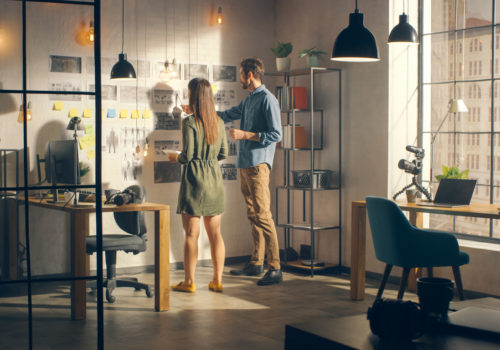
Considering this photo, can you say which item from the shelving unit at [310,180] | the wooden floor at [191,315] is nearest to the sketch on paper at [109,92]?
the shelving unit at [310,180]

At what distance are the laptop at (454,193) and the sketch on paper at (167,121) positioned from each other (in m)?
2.64

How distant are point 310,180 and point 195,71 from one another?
1624mm

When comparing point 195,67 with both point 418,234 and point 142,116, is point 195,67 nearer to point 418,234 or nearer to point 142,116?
point 142,116

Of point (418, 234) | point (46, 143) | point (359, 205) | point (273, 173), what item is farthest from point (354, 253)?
point (46, 143)

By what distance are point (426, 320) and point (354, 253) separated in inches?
127

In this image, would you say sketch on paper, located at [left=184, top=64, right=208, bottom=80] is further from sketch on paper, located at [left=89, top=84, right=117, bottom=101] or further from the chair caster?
the chair caster

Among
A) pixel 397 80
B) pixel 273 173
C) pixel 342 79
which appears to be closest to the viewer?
pixel 397 80

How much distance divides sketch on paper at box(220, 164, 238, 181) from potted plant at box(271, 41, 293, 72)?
1147 mm

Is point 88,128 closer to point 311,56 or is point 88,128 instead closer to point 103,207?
point 103,207

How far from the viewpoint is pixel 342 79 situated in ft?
21.8

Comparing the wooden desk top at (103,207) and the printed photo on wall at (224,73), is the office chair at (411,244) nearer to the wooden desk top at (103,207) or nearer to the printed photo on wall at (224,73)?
the wooden desk top at (103,207)

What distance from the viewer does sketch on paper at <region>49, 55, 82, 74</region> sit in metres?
5.98

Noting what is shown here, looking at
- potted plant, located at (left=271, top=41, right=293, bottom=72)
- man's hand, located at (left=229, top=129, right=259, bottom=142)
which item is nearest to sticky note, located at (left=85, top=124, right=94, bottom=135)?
man's hand, located at (left=229, top=129, right=259, bottom=142)

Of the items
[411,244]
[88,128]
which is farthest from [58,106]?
[411,244]
